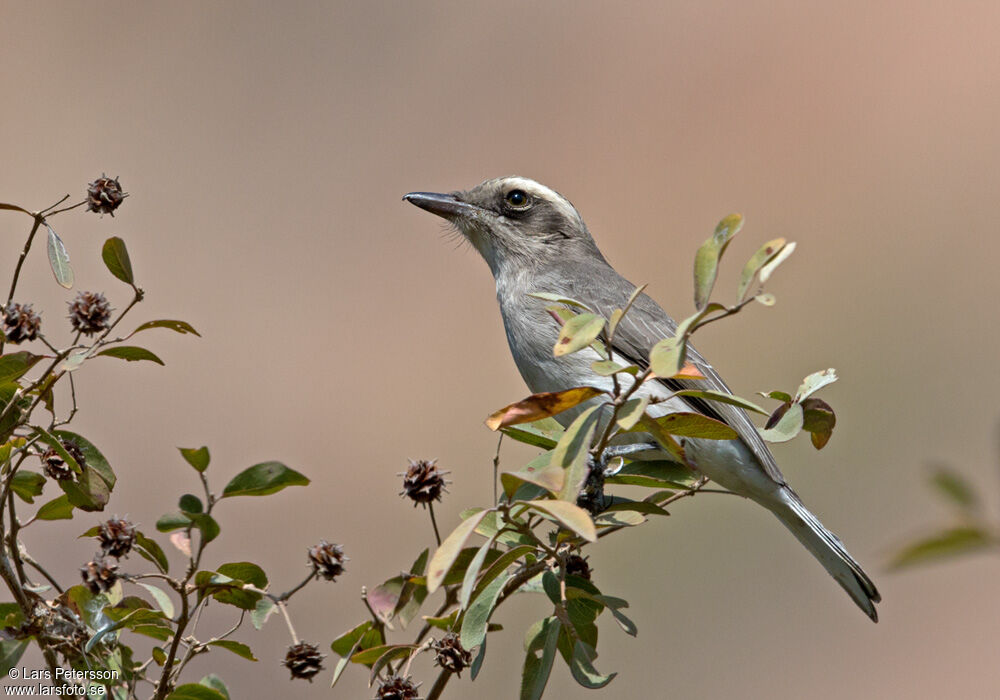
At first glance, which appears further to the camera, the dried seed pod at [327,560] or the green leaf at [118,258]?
the green leaf at [118,258]

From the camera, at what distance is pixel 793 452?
43.9 ft

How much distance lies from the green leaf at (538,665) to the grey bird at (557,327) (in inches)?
52.6

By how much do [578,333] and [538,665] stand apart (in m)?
1.02

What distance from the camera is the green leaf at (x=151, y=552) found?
2.56m

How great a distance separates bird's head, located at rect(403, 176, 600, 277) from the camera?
5.65m

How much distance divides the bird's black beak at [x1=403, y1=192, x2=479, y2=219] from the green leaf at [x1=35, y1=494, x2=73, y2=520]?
3.20 meters

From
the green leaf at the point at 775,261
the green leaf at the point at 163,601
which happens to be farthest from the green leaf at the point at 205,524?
the green leaf at the point at 775,261

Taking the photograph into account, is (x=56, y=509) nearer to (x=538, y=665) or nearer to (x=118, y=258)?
(x=118, y=258)

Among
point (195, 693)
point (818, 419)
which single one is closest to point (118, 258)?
point (195, 693)

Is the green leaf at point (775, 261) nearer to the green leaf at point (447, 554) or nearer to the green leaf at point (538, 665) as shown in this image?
the green leaf at point (447, 554)

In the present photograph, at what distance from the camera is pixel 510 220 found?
18.9 feet

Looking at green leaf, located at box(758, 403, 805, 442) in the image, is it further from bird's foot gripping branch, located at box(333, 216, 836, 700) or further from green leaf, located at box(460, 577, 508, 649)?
green leaf, located at box(460, 577, 508, 649)

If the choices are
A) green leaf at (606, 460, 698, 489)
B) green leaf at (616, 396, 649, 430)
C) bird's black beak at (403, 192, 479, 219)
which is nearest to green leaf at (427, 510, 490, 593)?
green leaf at (616, 396, 649, 430)

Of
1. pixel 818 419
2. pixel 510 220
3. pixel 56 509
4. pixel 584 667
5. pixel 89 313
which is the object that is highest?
pixel 510 220
